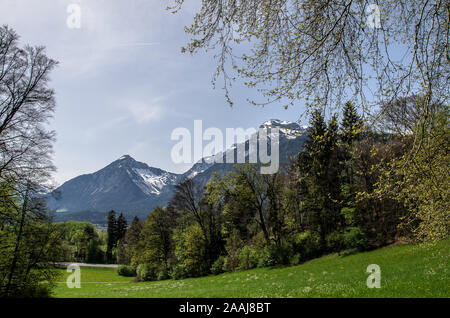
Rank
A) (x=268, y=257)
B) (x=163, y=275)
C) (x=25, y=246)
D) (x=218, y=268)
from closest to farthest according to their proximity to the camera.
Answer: (x=25, y=246) → (x=268, y=257) → (x=218, y=268) → (x=163, y=275)

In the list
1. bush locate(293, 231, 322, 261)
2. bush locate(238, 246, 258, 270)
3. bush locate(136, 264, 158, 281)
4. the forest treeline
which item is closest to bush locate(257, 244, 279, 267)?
the forest treeline

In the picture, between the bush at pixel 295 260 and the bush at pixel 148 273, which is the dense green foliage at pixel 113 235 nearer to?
the bush at pixel 148 273

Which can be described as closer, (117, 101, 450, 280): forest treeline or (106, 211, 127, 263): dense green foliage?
(117, 101, 450, 280): forest treeline

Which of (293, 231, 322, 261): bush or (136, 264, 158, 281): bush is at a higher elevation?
(293, 231, 322, 261): bush

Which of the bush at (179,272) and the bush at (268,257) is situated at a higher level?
the bush at (268,257)

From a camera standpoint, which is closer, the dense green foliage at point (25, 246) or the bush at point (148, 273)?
the dense green foliage at point (25, 246)

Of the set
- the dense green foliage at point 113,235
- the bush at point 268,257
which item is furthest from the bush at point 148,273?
the dense green foliage at point 113,235

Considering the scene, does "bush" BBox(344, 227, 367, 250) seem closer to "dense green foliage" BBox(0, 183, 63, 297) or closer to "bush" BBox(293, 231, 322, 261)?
"bush" BBox(293, 231, 322, 261)

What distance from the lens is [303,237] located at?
2817 cm

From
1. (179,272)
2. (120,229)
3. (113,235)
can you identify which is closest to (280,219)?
(179,272)

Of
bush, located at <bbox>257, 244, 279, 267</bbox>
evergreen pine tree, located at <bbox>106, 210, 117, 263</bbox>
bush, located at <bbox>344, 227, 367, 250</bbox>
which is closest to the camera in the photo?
bush, located at <bbox>344, 227, 367, 250</bbox>

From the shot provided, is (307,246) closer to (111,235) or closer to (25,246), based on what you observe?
(25,246)
